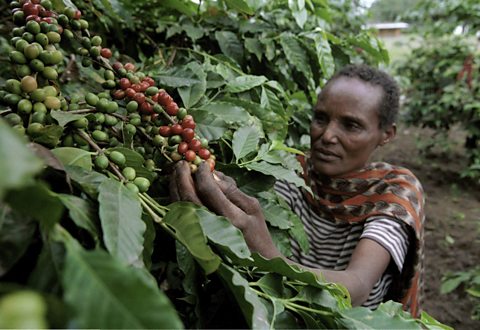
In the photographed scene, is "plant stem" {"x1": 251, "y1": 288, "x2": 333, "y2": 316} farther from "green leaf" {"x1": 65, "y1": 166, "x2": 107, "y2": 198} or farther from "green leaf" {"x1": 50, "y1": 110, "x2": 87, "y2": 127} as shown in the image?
"green leaf" {"x1": 50, "y1": 110, "x2": 87, "y2": 127}

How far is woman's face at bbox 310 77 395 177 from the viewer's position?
1601mm

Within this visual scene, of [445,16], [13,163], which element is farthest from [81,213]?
[445,16]

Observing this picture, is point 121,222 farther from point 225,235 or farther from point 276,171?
point 276,171

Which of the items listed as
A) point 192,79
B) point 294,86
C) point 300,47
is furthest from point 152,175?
point 294,86

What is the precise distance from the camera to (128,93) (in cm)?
84

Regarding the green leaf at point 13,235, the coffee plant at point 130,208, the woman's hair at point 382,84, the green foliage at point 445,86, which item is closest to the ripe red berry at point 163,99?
the coffee plant at point 130,208

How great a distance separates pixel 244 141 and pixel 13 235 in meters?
0.58

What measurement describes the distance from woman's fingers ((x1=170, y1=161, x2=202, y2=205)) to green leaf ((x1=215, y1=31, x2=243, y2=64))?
2.27ft

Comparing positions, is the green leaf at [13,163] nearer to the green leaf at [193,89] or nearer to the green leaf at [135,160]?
the green leaf at [135,160]

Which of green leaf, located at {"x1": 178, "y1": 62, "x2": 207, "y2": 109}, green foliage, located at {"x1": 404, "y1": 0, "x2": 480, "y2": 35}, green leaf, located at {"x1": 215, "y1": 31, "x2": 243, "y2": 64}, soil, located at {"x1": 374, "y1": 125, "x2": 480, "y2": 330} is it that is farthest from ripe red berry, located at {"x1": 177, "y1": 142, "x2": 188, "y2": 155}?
green foliage, located at {"x1": 404, "y1": 0, "x2": 480, "y2": 35}

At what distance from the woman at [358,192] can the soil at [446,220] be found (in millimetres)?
1388

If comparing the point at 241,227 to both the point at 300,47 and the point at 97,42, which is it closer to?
the point at 97,42

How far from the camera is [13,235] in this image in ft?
1.45

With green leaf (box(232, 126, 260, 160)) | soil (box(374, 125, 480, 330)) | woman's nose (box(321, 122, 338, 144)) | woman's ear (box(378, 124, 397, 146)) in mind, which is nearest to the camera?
green leaf (box(232, 126, 260, 160))
